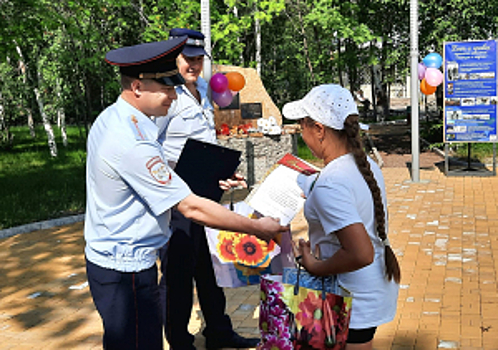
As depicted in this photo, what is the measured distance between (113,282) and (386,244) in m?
1.14

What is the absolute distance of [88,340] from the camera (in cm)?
482

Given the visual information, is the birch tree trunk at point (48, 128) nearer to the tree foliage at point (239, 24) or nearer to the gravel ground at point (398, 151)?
the tree foliage at point (239, 24)

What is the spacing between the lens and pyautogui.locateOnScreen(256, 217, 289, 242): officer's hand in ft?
8.80

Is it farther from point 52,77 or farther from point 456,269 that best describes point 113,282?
point 52,77

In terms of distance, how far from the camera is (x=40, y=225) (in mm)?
9258

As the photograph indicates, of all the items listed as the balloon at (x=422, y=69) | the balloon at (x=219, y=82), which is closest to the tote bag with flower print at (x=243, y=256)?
the balloon at (x=219, y=82)

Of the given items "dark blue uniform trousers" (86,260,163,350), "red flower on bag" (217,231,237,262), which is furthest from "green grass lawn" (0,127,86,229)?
"dark blue uniform trousers" (86,260,163,350)

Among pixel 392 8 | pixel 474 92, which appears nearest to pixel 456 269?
pixel 474 92

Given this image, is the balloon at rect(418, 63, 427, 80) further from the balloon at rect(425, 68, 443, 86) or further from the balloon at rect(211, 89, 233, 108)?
the balloon at rect(211, 89, 233, 108)

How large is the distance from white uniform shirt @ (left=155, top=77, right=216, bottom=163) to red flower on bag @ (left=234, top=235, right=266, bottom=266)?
915mm

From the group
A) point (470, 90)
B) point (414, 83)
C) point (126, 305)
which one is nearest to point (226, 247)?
point (126, 305)

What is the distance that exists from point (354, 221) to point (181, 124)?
1.95 m

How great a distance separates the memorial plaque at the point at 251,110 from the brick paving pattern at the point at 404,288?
5.12m

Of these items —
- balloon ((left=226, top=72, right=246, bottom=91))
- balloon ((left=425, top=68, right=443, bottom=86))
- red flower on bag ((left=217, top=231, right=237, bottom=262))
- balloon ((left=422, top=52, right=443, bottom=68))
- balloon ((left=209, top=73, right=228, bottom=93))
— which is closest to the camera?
red flower on bag ((left=217, top=231, right=237, bottom=262))
